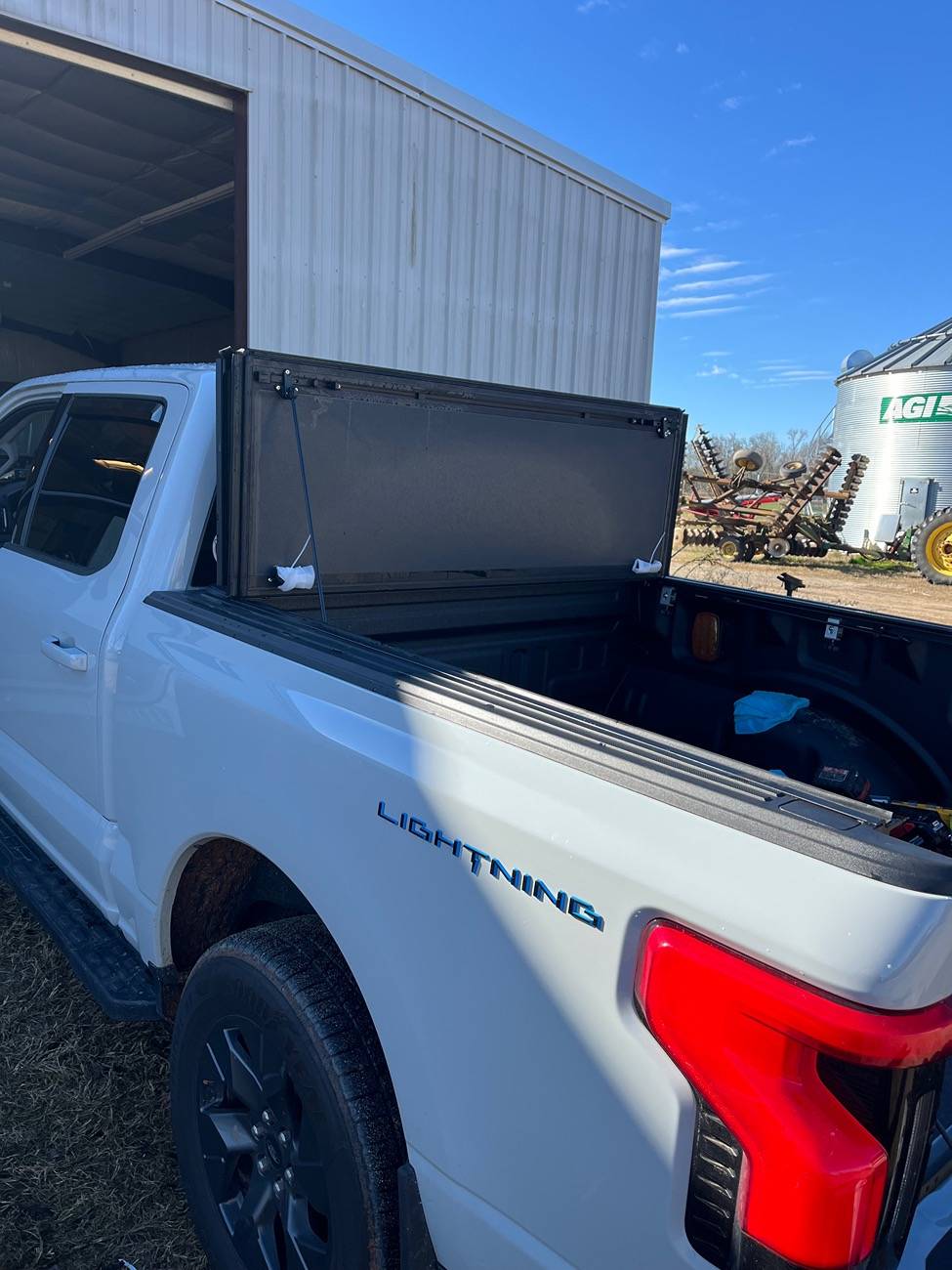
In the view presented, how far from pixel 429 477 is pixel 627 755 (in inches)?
66.2

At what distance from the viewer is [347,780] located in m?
1.64

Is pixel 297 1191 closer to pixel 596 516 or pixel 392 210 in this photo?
pixel 596 516

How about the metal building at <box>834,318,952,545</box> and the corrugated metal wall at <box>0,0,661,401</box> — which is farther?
the metal building at <box>834,318,952,545</box>

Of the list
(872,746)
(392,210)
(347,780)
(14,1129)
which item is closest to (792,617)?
(872,746)

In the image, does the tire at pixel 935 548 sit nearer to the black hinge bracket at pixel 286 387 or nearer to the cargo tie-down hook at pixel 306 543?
the cargo tie-down hook at pixel 306 543

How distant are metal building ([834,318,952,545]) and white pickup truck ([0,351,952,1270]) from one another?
1807cm

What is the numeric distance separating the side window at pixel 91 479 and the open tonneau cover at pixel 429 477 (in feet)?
1.44

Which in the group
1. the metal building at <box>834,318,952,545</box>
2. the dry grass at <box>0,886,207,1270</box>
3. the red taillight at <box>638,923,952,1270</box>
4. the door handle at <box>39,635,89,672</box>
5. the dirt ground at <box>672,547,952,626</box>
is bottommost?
the dry grass at <box>0,886,207,1270</box>

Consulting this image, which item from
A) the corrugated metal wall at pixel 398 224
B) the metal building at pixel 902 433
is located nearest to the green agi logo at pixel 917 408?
the metal building at pixel 902 433

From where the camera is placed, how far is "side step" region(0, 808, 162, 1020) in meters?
2.35

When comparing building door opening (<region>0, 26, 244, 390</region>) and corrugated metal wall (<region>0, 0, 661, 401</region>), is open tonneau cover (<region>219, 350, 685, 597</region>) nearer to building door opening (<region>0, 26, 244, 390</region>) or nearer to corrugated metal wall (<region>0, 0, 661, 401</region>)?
corrugated metal wall (<region>0, 0, 661, 401</region>)

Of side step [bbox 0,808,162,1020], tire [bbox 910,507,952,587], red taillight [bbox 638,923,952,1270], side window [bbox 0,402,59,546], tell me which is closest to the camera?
red taillight [bbox 638,923,952,1270]

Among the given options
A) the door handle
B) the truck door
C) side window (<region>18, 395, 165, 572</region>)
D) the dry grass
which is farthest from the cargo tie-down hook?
the dry grass

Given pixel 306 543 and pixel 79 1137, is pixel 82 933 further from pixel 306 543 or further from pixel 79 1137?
pixel 306 543
